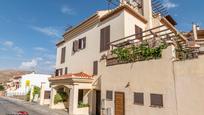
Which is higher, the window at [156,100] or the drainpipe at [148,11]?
the drainpipe at [148,11]

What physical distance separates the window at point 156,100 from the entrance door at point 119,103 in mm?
2584

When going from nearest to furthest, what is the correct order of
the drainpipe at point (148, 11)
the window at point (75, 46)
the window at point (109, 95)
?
the window at point (109, 95) < the drainpipe at point (148, 11) < the window at point (75, 46)

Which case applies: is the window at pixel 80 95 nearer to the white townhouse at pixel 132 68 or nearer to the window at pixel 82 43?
the white townhouse at pixel 132 68

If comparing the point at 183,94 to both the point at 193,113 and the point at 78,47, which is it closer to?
the point at 193,113

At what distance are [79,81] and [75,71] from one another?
527 centimetres

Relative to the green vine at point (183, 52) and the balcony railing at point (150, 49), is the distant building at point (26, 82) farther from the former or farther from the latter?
the green vine at point (183, 52)

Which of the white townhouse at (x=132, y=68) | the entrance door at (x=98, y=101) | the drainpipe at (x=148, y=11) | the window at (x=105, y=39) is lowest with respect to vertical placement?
the entrance door at (x=98, y=101)

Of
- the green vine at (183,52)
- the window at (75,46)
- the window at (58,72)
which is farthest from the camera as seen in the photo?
the window at (58,72)

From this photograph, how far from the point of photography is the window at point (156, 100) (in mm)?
10603

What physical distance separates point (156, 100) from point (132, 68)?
2.90 m

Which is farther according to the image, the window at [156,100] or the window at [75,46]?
the window at [75,46]

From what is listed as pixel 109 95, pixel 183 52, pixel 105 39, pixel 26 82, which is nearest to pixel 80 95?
pixel 109 95

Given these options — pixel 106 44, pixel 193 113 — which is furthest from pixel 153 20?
pixel 193 113

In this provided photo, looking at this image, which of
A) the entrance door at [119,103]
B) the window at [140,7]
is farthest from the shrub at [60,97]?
the window at [140,7]
